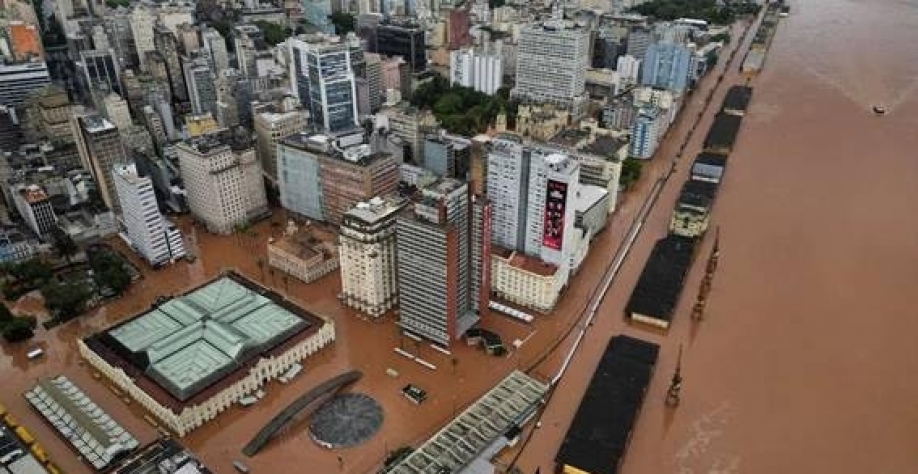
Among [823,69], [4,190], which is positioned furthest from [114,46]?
[823,69]

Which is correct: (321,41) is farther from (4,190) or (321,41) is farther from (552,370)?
(552,370)

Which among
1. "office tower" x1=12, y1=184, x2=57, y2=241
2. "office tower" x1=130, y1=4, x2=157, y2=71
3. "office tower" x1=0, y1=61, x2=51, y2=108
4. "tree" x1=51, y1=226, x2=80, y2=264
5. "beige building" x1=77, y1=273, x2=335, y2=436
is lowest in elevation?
"beige building" x1=77, y1=273, x2=335, y2=436

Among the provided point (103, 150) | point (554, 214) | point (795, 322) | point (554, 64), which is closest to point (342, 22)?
point (554, 64)

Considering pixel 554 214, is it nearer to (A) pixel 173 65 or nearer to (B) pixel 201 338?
(B) pixel 201 338

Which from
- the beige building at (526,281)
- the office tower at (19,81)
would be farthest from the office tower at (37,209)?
the beige building at (526,281)

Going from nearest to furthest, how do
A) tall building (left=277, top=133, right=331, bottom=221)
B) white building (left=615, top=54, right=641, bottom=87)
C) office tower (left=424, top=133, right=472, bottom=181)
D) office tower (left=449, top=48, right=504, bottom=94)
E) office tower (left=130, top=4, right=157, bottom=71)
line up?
tall building (left=277, top=133, right=331, bottom=221), office tower (left=424, top=133, right=472, bottom=181), office tower (left=449, top=48, right=504, bottom=94), white building (left=615, top=54, right=641, bottom=87), office tower (left=130, top=4, right=157, bottom=71)

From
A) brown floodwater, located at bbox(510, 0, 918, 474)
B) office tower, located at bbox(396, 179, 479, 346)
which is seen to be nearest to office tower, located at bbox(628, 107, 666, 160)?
brown floodwater, located at bbox(510, 0, 918, 474)

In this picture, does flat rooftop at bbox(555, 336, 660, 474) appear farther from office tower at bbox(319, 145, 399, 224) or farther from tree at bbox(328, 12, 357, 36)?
tree at bbox(328, 12, 357, 36)
